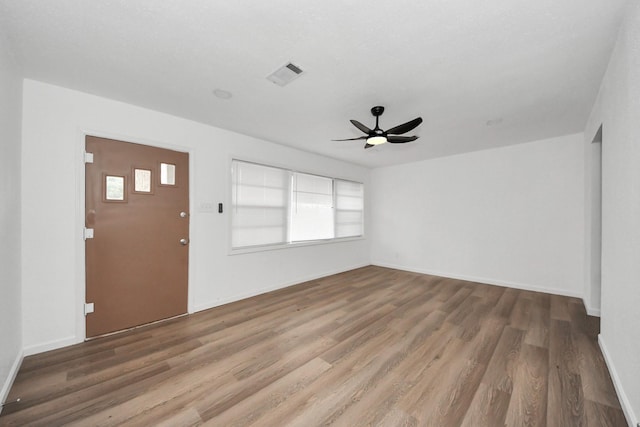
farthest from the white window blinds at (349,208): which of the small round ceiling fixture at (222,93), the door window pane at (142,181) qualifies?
the door window pane at (142,181)

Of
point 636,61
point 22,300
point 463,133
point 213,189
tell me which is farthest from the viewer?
point 463,133

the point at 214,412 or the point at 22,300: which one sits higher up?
the point at 22,300

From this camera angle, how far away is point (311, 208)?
197 inches

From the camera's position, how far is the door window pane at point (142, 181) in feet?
9.33

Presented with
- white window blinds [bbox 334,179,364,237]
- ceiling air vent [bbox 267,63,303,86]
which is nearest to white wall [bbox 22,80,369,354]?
ceiling air vent [bbox 267,63,303,86]

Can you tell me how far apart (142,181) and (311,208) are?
9.50 ft

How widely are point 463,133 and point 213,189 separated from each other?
3.89m

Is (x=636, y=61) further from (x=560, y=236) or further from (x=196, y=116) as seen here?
(x=196, y=116)

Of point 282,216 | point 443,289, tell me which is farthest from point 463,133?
point 282,216

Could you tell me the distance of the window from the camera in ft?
12.7

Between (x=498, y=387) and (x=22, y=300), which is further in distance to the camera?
(x=22, y=300)

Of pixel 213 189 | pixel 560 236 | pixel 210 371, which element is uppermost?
pixel 213 189

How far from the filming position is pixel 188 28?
1.68m

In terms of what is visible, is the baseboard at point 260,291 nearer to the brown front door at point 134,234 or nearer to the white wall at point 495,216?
the brown front door at point 134,234
